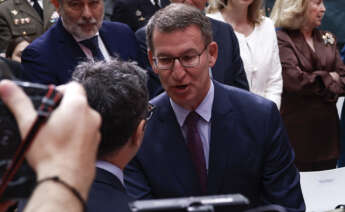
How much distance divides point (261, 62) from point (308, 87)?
543 mm

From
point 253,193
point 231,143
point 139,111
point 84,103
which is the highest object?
point 84,103

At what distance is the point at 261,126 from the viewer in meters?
2.31

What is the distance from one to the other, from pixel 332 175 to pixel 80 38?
1468mm

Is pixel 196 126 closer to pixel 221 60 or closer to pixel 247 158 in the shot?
pixel 247 158

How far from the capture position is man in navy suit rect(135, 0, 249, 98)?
10.5ft

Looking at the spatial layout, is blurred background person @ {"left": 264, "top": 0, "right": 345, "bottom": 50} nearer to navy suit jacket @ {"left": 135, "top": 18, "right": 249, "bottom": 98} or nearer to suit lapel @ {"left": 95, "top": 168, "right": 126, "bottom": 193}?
navy suit jacket @ {"left": 135, "top": 18, "right": 249, "bottom": 98}

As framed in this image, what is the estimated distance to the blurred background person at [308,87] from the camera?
410 cm

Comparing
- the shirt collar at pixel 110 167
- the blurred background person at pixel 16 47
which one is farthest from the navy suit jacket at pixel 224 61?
the shirt collar at pixel 110 167

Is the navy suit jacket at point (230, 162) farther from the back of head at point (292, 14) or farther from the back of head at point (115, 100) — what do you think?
the back of head at point (292, 14)

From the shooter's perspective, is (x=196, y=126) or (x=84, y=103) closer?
(x=84, y=103)

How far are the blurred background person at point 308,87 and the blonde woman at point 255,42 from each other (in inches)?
13.7

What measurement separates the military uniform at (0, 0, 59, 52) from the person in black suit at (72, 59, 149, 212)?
8.76ft

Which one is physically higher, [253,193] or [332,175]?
[253,193]

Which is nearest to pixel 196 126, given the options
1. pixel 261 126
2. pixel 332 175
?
pixel 261 126
